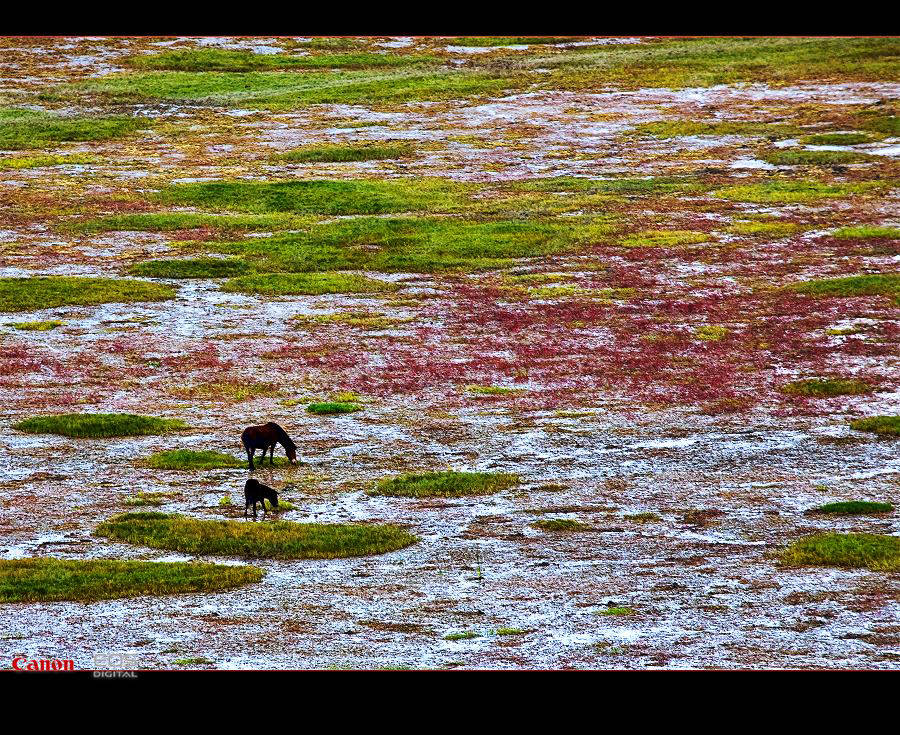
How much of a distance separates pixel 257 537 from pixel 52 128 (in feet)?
236

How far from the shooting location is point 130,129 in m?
91.2

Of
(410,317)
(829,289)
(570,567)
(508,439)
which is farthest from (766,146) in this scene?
(570,567)

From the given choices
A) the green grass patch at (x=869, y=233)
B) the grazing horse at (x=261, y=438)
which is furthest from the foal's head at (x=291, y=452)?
the green grass patch at (x=869, y=233)

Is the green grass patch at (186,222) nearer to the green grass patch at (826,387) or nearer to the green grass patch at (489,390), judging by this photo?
the green grass patch at (489,390)

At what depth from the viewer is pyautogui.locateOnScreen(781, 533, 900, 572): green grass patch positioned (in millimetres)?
23844

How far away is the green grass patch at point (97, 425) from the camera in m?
32.7

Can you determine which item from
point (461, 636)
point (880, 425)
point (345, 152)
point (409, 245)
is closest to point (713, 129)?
point (345, 152)

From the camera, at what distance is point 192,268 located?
54.0 metres

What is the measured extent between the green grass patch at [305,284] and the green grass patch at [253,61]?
64.0m

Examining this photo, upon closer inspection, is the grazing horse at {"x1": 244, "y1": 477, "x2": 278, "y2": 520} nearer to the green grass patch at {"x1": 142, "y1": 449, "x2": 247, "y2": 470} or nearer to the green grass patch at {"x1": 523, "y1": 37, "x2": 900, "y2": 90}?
the green grass patch at {"x1": 142, "y1": 449, "x2": 247, "y2": 470}

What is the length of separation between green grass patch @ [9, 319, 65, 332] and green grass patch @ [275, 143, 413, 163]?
37.2 m

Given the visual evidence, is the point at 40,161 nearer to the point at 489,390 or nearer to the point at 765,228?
the point at 765,228

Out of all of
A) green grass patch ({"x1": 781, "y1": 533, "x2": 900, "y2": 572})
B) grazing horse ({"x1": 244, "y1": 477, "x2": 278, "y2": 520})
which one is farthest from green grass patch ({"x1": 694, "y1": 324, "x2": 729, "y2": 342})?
grazing horse ({"x1": 244, "y1": 477, "x2": 278, "y2": 520})

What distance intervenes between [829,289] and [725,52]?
231 feet
